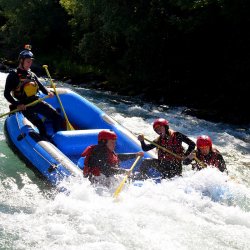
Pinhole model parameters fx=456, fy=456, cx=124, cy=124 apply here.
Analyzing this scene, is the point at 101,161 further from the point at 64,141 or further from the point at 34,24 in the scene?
the point at 34,24

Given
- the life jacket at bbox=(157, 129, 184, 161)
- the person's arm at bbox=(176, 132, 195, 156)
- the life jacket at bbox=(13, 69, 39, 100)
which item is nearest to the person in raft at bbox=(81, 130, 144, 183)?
the life jacket at bbox=(157, 129, 184, 161)

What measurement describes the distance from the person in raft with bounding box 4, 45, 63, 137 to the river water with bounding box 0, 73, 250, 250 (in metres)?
0.83

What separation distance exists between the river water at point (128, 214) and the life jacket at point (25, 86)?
1071mm

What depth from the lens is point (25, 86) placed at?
6.80 m

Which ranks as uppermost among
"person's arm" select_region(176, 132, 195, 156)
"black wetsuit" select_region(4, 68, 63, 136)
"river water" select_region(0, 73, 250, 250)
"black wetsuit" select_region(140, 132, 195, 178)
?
"black wetsuit" select_region(4, 68, 63, 136)

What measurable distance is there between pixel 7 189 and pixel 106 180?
1263 mm

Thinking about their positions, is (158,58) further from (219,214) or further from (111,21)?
(219,214)

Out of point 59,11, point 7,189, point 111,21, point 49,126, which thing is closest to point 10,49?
point 59,11

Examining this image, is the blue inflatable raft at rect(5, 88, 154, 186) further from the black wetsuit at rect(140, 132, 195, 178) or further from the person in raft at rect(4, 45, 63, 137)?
the black wetsuit at rect(140, 132, 195, 178)

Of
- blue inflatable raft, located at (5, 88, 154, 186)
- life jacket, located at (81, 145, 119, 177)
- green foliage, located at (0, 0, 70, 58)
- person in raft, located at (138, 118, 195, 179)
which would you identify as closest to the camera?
life jacket, located at (81, 145, 119, 177)

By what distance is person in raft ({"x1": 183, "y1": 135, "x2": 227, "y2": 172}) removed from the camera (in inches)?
225

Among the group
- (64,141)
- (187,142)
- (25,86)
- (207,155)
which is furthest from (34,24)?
(207,155)

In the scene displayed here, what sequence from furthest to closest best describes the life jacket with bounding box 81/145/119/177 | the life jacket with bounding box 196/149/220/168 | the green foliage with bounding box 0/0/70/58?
the green foliage with bounding box 0/0/70/58, the life jacket with bounding box 196/149/220/168, the life jacket with bounding box 81/145/119/177

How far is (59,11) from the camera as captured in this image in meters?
21.2
